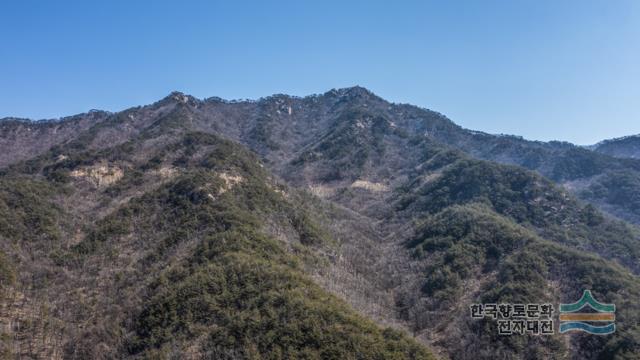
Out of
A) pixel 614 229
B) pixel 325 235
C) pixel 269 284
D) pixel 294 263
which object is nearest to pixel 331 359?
pixel 269 284

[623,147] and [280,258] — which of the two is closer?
[280,258]

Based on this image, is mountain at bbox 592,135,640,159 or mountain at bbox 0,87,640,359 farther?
mountain at bbox 592,135,640,159

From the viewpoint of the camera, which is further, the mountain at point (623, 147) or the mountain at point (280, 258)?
the mountain at point (623, 147)

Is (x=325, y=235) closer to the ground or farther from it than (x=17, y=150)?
closer to the ground

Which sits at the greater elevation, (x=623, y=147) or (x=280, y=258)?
(x=623, y=147)

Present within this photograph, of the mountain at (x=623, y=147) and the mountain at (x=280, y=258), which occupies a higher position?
the mountain at (x=623, y=147)

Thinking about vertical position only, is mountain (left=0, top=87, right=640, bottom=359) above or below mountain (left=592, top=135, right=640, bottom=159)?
below

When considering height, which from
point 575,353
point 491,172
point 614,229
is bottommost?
point 575,353

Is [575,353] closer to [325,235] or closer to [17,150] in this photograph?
[325,235]
